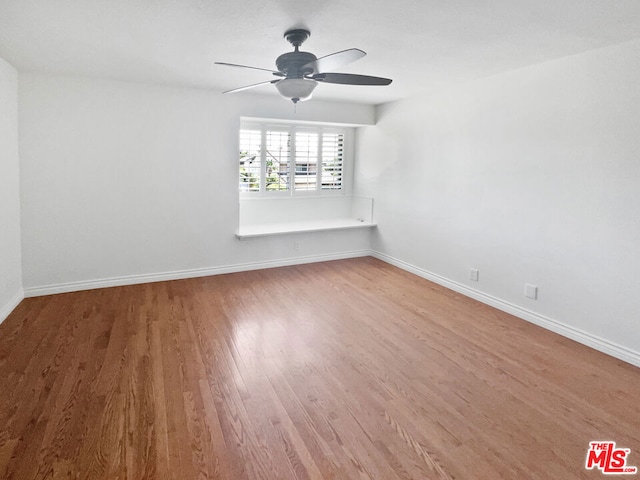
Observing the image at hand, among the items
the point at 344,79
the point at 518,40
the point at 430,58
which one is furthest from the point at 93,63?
the point at 518,40

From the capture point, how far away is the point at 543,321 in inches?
136

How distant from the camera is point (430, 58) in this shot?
Result: 124 inches

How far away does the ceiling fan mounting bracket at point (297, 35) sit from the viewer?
2506mm

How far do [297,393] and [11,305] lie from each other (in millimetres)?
3006

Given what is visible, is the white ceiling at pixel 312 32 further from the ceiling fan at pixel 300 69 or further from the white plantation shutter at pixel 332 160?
the white plantation shutter at pixel 332 160

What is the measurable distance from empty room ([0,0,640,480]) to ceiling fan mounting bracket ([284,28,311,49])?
0.02 metres

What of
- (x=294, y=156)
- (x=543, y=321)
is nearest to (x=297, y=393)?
(x=543, y=321)

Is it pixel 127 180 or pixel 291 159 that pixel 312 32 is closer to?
pixel 127 180

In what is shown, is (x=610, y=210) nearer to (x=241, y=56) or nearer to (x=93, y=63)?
(x=241, y=56)

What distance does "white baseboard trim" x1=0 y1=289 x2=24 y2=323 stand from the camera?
335cm

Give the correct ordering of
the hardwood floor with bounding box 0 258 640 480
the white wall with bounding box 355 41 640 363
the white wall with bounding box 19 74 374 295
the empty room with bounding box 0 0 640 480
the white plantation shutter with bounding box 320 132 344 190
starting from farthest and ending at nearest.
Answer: the white plantation shutter with bounding box 320 132 344 190 → the white wall with bounding box 19 74 374 295 → the white wall with bounding box 355 41 640 363 → the empty room with bounding box 0 0 640 480 → the hardwood floor with bounding box 0 258 640 480

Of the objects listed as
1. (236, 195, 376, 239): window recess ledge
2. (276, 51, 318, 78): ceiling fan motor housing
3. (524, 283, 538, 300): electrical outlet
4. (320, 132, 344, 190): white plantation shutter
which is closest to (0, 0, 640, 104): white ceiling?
(276, 51, 318, 78): ceiling fan motor housing

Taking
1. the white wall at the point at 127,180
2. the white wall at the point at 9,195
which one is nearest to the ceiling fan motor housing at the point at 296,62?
the white wall at the point at 127,180

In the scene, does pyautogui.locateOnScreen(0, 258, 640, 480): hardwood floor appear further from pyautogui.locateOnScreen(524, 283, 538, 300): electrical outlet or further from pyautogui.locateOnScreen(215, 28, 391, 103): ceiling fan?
pyautogui.locateOnScreen(215, 28, 391, 103): ceiling fan
